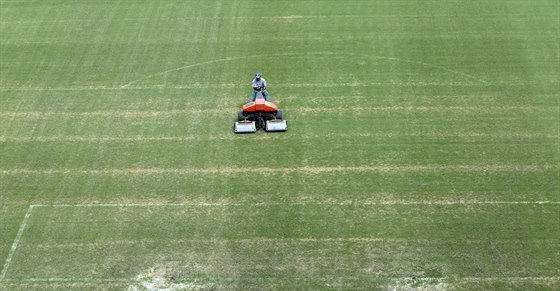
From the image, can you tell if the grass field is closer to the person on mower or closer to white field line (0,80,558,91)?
white field line (0,80,558,91)

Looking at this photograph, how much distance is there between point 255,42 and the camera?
4281cm

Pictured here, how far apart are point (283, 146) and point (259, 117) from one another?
1.94 meters

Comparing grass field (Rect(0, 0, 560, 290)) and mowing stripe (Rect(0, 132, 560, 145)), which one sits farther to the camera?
mowing stripe (Rect(0, 132, 560, 145))

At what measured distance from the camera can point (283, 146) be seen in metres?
35.2

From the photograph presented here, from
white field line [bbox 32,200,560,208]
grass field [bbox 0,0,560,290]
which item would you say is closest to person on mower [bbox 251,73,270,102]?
grass field [bbox 0,0,560,290]

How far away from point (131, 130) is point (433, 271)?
16.0 metres

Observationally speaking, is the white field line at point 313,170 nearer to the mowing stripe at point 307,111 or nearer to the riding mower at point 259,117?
the riding mower at point 259,117

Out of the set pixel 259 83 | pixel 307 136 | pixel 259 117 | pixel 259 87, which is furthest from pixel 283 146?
pixel 259 83

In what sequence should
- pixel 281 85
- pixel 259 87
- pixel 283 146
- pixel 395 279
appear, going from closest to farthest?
pixel 395 279, pixel 283 146, pixel 259 87, pixel 281 85

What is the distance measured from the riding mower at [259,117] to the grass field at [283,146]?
60 cm

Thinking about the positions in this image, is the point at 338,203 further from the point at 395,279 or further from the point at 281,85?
the point at 281,85

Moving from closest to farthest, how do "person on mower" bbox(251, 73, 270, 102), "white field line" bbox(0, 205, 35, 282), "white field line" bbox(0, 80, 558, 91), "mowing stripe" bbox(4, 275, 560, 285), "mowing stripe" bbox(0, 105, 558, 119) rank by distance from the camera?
"mowing stripe" bbox(4, 275, 560, 285) → "white field line" bbox(0, 205, 35, 282) → "person on mower" bbox(251, 73, 270, 102) → "mowing stripe" bbox(0, 105, 558, 119) → "white field line" bbox(0, 80, 558, 91)

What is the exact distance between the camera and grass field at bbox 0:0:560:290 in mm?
29875

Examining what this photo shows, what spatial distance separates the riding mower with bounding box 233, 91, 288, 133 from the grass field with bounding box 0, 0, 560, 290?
1.98ft
